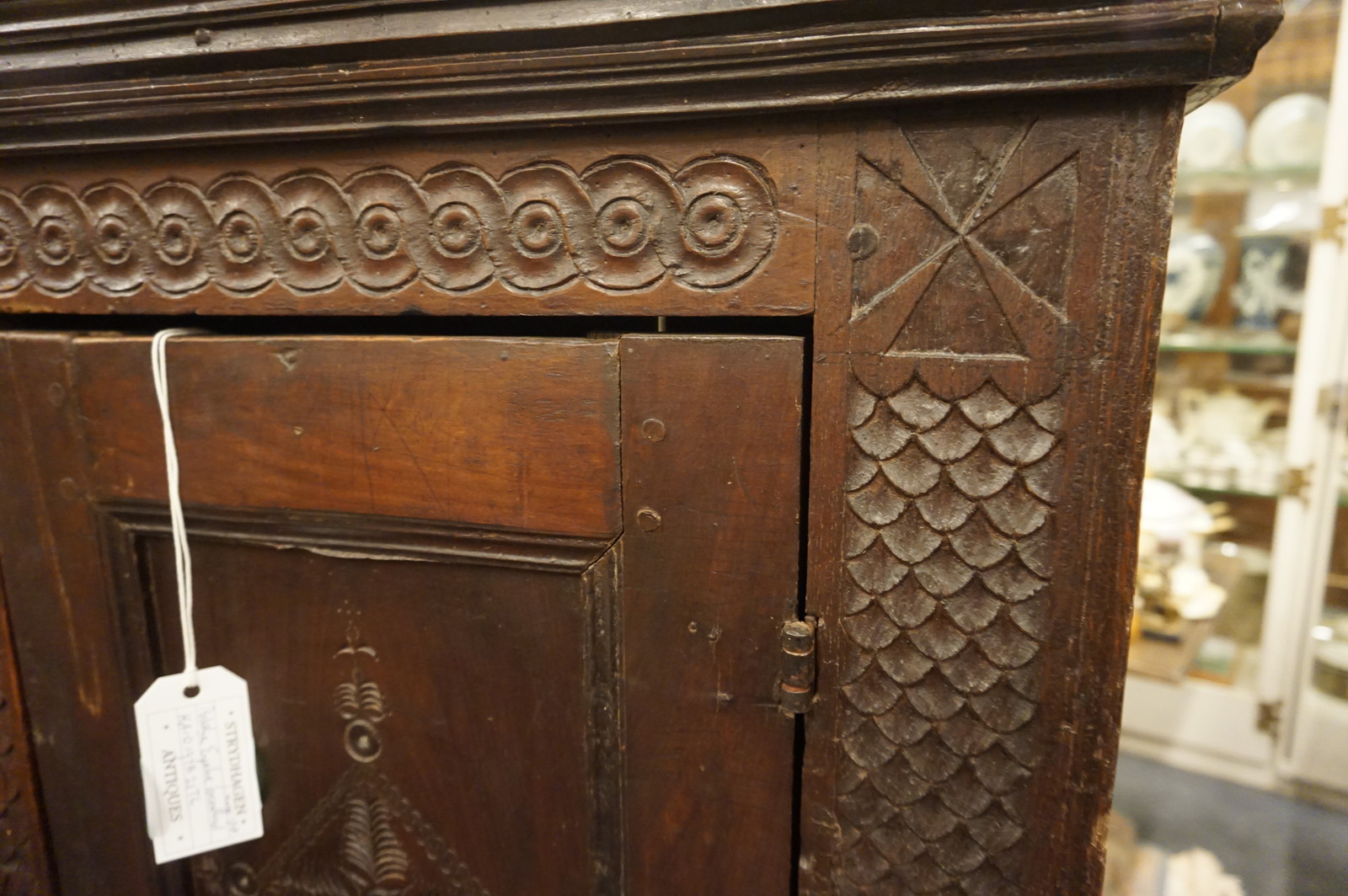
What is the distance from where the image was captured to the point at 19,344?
594mm

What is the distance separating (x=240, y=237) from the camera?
55cm

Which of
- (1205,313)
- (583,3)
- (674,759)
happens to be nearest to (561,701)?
(674,759)

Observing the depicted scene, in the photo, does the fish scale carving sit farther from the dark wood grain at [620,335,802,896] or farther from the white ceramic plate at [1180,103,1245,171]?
the white ceramic plate at [1180,103,1245,171]

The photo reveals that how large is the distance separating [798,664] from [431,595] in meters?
0.30

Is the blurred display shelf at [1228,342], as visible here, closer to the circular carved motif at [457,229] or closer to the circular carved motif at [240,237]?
the circular carved motif at [457,229]

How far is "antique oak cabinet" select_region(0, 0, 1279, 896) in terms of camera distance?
423mm

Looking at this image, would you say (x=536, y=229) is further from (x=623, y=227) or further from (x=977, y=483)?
(x=977, y=483)

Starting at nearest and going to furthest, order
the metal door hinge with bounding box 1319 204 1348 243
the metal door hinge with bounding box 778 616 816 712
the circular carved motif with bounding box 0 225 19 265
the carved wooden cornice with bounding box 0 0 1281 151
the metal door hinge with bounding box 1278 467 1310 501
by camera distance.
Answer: the carved wooden cornice with bounding box 0 0 1281 151 < the metal door hinge with bounding box 778 616 816 712 < the circular carved motif with bounding box 0 225 19 265 < the metal door hinge with bounding box 1319 204 1348 243 < the metal door hinge with bounding box 1278 467 1310 501

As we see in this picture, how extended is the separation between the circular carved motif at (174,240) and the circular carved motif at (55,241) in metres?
0.09

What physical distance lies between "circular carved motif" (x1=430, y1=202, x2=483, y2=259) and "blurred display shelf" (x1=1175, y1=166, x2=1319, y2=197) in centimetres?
189

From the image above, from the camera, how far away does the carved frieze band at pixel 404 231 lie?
1.53 ft

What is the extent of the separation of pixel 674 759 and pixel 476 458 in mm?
271

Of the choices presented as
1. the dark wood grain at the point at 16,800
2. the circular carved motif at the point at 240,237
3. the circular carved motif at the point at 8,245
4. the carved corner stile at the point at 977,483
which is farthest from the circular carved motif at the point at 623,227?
the dark wood grain at the point at 16,800

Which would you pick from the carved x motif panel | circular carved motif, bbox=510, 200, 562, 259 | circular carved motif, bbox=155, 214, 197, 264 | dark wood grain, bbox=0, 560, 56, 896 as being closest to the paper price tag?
dark wood grain, bbox=0, 560, 56, 896
